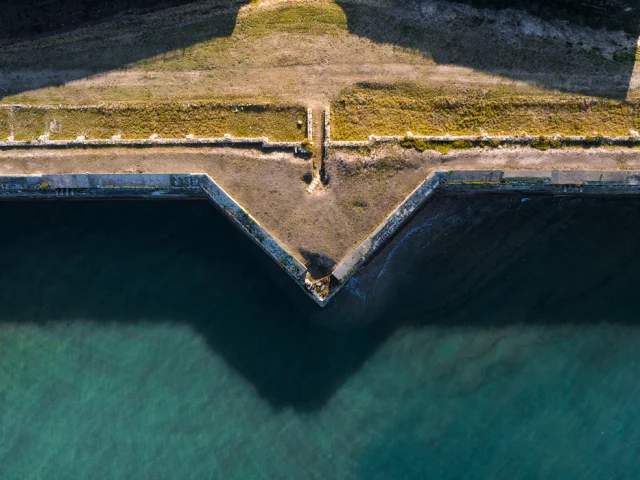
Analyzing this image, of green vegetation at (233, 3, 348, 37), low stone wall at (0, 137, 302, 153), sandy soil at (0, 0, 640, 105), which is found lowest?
low stone wall at (0, 137, 302, 153)

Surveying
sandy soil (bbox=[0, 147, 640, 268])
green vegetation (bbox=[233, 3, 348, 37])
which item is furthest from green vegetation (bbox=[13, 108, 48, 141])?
green vegetation (bbox=[233, 3, 348, 37])

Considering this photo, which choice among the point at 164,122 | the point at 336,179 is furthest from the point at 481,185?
the point at 164,122

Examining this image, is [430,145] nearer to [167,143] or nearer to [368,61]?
[368,61]

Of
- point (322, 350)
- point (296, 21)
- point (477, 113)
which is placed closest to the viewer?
point (477, 113)

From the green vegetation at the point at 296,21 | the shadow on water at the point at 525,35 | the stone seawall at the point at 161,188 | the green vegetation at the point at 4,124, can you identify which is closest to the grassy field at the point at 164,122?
the green vegetation at the point at 4,124

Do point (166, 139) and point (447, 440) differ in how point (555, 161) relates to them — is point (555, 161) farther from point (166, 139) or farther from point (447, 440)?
point (166, 139)

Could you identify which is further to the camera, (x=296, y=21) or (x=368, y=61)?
(x=296, y=21)

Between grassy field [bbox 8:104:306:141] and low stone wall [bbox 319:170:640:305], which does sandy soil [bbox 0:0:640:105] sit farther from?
low stone wall [bbox 319:170:640:305]
